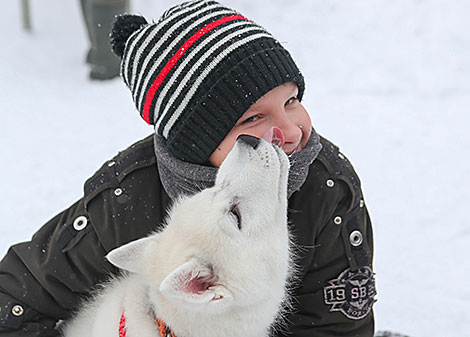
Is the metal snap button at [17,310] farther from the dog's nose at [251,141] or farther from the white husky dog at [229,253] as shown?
the dog's nose at [251,141]

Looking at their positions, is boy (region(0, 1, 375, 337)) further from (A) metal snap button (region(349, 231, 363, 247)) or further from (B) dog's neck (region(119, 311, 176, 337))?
(B) dog's neck (region(119, 311, 176, 337))

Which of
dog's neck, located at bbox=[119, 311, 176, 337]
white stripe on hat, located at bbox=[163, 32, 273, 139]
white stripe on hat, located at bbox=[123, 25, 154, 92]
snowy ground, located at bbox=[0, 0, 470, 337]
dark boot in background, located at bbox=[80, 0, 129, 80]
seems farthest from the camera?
dark boot in background, located at bbox=[80, 0, 129, 80]

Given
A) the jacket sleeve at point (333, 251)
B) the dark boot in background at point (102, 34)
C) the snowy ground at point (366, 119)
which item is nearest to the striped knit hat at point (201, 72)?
the jacket sleeve at point (333, 251)

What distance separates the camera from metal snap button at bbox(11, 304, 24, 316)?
7.66 feet

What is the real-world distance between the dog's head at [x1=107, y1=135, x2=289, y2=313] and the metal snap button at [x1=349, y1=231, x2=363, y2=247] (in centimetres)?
52

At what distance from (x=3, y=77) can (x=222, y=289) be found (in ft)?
14.4

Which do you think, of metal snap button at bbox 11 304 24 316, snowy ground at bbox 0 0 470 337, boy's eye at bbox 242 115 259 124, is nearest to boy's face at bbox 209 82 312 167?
boy's eye at bbox 242 115 259 124

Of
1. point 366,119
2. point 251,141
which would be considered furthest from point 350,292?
point 366,119

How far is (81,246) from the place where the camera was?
2357mm

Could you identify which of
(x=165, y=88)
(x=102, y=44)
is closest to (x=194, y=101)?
(x=165, y=88)

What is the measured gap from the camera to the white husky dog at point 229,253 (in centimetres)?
169

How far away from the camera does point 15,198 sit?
12.5 ft

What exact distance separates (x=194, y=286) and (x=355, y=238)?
3.00 ft

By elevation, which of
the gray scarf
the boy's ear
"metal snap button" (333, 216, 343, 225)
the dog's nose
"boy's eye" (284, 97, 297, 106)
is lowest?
"metal snap button" (333, 216, 343, 225)
